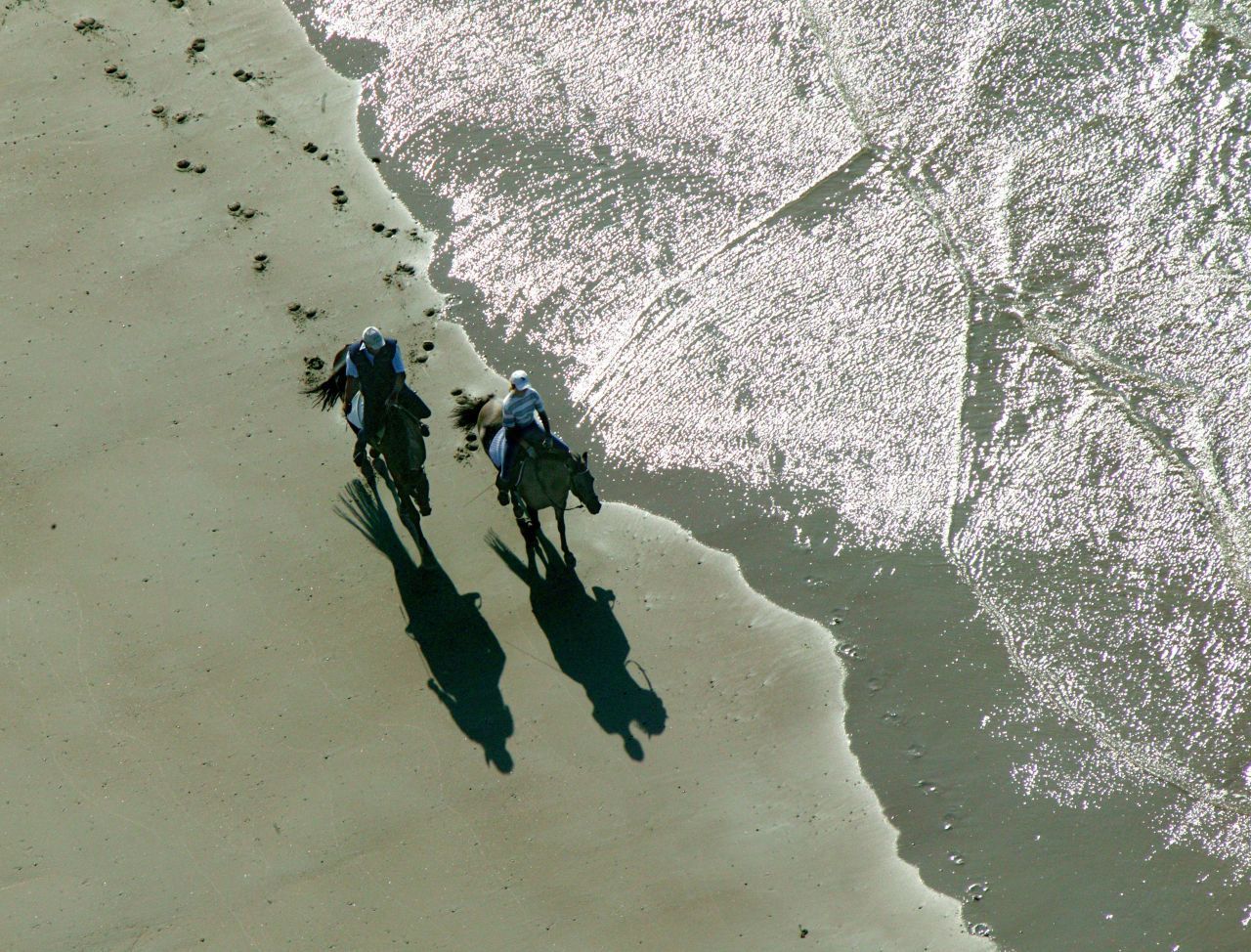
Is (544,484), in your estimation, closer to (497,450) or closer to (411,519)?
(497,450)

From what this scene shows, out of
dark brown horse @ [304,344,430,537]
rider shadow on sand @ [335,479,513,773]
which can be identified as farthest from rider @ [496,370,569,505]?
rider shadow on sand @ [335,479,513,773]

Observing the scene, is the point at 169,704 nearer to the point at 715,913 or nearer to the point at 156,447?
the point at 156,447

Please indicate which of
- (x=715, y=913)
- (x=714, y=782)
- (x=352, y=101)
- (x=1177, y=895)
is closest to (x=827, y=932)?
(x=715, y=913)

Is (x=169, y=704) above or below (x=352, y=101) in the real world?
below

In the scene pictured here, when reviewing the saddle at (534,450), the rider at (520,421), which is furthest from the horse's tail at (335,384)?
the saddle at (534,450)

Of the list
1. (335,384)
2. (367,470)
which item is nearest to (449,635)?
(367,470)
